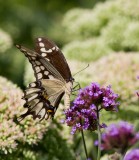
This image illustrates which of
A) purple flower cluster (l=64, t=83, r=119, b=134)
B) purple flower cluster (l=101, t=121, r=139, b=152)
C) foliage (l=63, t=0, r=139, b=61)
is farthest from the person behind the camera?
foliage (l=63, t=0, r=139, b=61)

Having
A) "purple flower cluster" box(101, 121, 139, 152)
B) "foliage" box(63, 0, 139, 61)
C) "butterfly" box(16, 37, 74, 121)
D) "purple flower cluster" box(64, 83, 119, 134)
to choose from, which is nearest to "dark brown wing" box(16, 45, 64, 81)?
"butterfly" box(16, 37, 74, 121)

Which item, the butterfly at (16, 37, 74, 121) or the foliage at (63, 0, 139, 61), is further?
the foliage at (63, 0, 139, 61)

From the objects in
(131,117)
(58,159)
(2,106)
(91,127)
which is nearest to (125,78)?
(131,117)

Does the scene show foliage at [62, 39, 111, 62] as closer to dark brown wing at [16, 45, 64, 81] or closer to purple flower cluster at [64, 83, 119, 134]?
dark brown wing at [16, 45, 64, 81]

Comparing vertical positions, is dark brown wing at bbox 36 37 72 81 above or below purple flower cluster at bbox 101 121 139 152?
above

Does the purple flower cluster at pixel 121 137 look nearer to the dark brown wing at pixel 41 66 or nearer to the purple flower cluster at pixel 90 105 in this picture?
the purple flower cluster at pixel 90 105

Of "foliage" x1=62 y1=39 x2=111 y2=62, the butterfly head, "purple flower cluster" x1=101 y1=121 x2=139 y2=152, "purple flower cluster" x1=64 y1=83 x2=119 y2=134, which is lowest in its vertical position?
"purple flower cluster" x1=101 y1=121 x2=139 y2=152

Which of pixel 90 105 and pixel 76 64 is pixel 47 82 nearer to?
pixel 90 105

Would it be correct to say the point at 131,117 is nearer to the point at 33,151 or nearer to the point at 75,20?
the point at 33,151

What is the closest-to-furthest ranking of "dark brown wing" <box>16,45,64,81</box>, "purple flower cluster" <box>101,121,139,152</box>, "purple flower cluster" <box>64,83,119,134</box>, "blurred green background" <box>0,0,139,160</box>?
"purple flower cluster" <box>101,121,139,152</box>
"purple flower cluster" <box>64,83,119,134</box>
"dark brown wing" <box>16,45,64,81</box>
"blurred green background" <box>0,0,139,160</box>
